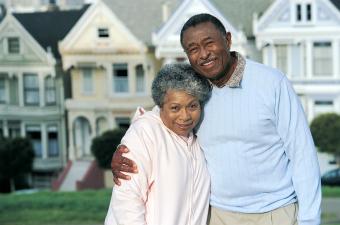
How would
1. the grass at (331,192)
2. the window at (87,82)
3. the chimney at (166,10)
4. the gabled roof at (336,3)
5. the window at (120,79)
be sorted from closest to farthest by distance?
the grass at (331,192)
the gabled roof at (336,3)
the chimney at (166,10)
the window at (120,79)
the window at (87,82)

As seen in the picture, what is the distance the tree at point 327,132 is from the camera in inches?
312

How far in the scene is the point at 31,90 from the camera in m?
8.91

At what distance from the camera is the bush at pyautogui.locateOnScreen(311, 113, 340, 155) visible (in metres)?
7.92

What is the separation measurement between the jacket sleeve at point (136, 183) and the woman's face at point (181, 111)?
0.07 meters

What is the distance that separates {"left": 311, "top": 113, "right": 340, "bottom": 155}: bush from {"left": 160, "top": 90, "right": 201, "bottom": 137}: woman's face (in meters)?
6.09

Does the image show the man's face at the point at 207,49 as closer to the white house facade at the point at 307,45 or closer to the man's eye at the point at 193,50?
the man's eye at the point at 193,50

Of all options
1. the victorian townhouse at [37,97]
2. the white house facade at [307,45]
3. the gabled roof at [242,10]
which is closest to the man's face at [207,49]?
the gabled roof at [242,10]

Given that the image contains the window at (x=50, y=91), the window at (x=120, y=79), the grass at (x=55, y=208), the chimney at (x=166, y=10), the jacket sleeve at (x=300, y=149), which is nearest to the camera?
the jacket sleeve at (x=300, y=149)

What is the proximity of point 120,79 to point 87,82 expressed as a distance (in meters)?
0.36

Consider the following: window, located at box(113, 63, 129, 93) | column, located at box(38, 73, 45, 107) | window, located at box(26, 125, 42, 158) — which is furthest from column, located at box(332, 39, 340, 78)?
window, located at box(26, 125, 42, 158)

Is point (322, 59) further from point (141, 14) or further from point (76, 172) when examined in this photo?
point (76, 172)

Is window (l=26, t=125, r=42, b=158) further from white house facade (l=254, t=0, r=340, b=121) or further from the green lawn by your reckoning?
white house facade (l=254, t=0, r=340, b=121)

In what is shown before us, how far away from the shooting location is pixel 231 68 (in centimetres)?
197

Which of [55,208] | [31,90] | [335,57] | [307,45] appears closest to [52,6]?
[31,90]
